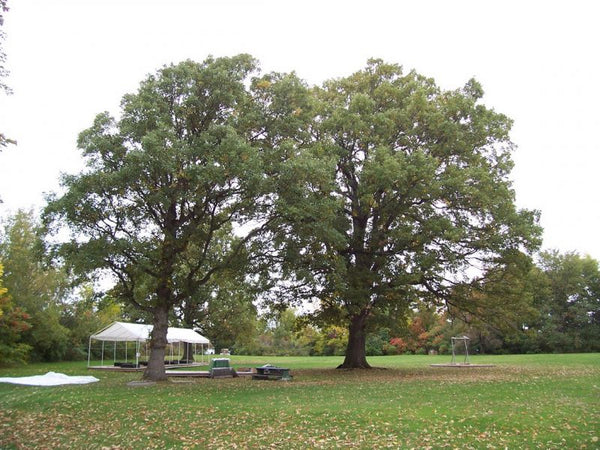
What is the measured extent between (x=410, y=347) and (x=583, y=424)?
184 ft

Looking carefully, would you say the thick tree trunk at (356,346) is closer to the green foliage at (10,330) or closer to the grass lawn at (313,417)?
the grass lawn at (313,417)

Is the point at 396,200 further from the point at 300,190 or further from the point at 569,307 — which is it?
the point at 569,307

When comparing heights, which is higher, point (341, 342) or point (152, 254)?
point (152, 254)

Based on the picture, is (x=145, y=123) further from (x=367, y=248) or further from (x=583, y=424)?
(x=583, y=424)

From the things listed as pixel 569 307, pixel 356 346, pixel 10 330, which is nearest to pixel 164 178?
pixel 356 346

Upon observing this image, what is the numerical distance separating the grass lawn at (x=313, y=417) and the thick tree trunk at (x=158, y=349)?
3.43 meters

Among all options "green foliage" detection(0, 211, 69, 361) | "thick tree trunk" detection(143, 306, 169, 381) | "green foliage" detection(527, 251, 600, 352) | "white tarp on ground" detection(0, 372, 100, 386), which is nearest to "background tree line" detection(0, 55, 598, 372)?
"thick tree trunk" detection(143, 306, 169, 381)

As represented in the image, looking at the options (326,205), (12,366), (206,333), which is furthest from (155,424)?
(206,333)

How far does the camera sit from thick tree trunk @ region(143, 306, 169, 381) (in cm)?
1866

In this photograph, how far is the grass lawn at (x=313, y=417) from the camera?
830 cm

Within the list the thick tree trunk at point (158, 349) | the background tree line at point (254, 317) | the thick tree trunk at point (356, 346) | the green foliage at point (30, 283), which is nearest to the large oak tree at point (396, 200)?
the thick tree trunk at point (356, 346)

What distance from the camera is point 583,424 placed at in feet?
28.7

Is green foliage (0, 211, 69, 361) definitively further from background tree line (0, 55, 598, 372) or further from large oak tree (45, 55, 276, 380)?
large oak tree (45, 55, 276, 380)

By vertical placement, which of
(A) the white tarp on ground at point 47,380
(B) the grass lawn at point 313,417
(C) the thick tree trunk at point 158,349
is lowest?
(B) the grass lawn at point 313,417
